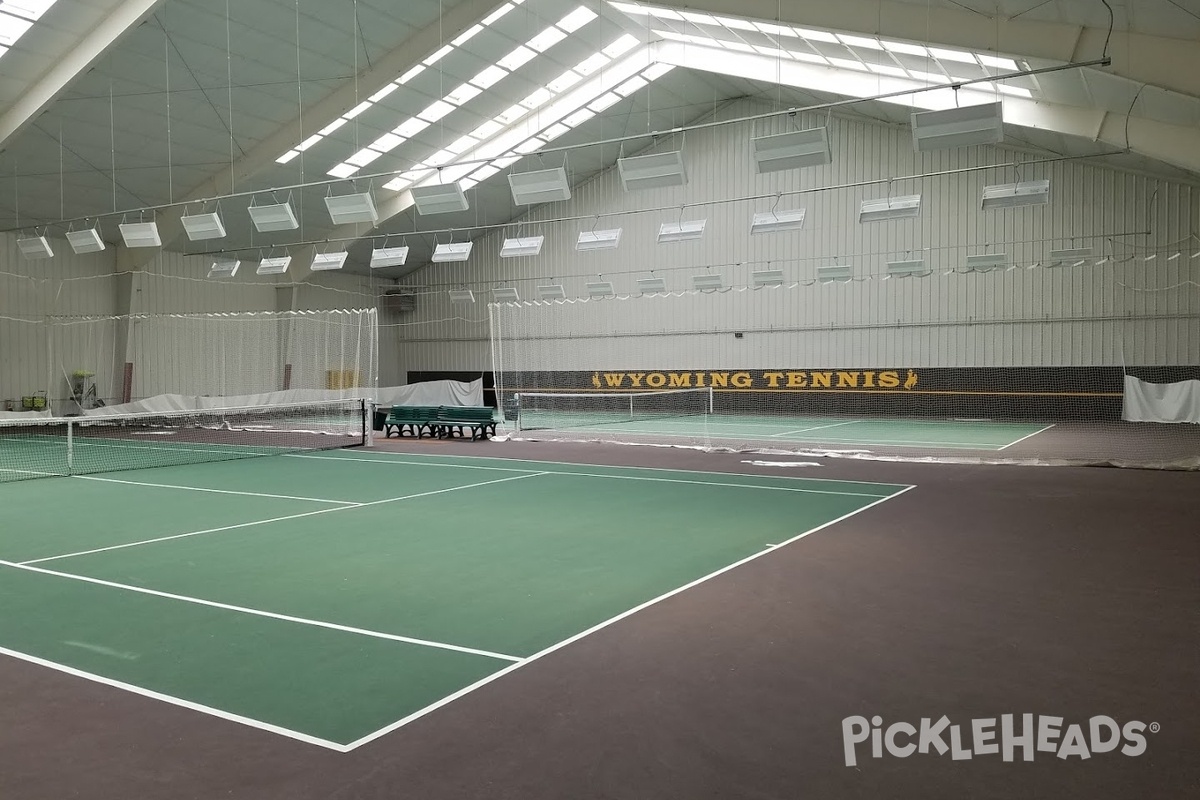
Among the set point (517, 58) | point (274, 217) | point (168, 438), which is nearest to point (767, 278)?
point (517, 58)

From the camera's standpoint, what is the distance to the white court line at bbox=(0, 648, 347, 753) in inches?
152

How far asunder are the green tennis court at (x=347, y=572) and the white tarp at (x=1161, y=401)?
14.7 metres

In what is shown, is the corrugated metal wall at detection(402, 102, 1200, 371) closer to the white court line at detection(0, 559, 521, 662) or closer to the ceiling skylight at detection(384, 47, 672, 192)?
the ceiling skylight at detection(384, 47, 672, 192)

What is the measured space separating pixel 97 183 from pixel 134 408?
6.70 m

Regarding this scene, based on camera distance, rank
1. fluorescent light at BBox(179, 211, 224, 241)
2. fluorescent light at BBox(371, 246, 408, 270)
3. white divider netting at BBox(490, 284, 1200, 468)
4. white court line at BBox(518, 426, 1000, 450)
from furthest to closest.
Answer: white divider netting at BBox(490, 284, 1200, 468) < fluorescent light at BBox(371, 246, 408, 270) < white court line at BBox(518, 426, 1000, 450) < fluorescent light at BBox(179, 211, 224, 241)

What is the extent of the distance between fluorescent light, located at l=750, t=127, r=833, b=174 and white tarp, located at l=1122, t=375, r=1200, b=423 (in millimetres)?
16666

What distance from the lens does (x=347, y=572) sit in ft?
23.7

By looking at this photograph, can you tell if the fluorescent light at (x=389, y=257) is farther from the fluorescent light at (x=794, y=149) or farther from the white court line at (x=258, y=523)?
the fluorescent light at (x=794, y=149)

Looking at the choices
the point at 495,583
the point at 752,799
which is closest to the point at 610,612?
the point at 495,583

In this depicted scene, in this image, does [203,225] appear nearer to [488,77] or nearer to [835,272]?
[488,77]

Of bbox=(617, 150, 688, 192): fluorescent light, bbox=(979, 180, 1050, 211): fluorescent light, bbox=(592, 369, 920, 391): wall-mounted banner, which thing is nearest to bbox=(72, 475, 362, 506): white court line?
bbox=(617, 150, 688, 192): fluorescent light

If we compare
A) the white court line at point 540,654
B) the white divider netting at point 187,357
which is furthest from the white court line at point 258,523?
the white divider netting at point 187,357

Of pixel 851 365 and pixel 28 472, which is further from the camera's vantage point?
pixel 851 365

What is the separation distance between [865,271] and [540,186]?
18843 millimetres
